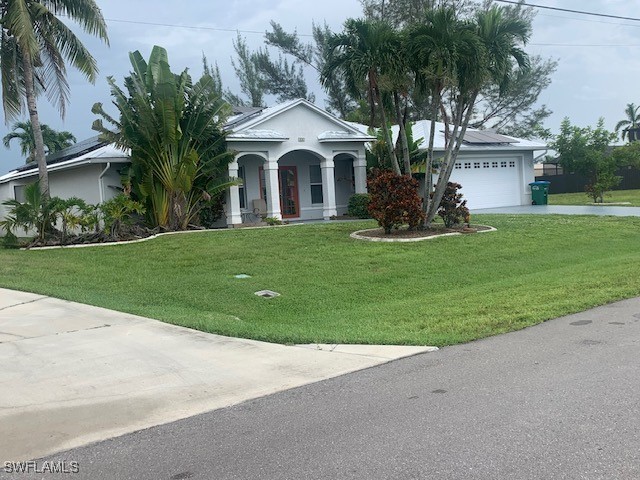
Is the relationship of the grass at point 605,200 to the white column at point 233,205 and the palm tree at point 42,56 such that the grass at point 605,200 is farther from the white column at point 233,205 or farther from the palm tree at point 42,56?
the palm tree at point 42,56

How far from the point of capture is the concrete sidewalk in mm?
4957

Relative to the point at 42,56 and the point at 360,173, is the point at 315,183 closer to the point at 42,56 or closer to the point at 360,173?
the point at 360,173

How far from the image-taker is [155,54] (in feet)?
62.2

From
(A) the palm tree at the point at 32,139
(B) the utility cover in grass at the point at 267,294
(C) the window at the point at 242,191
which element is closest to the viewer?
(B) the utility cover in grass at the point at 267,294

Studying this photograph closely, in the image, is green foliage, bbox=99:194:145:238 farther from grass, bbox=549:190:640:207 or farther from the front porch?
grass, bbox=549:190:640:207

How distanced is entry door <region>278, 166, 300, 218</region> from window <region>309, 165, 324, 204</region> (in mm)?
738

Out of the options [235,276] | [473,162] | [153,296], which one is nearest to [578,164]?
[473,162]

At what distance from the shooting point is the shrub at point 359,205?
23.2 m

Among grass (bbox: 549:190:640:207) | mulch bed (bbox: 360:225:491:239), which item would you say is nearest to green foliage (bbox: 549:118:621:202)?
grass (bbox: 549:190:640:207)

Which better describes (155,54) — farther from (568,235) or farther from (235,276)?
(568,235)

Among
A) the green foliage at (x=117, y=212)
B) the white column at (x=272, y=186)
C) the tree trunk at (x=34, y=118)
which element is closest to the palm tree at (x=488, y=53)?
the white column at (x=272, y=186)

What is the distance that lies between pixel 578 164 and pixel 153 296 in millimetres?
25524

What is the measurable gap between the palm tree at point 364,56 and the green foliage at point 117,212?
6.76 metres

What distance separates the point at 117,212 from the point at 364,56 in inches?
331
